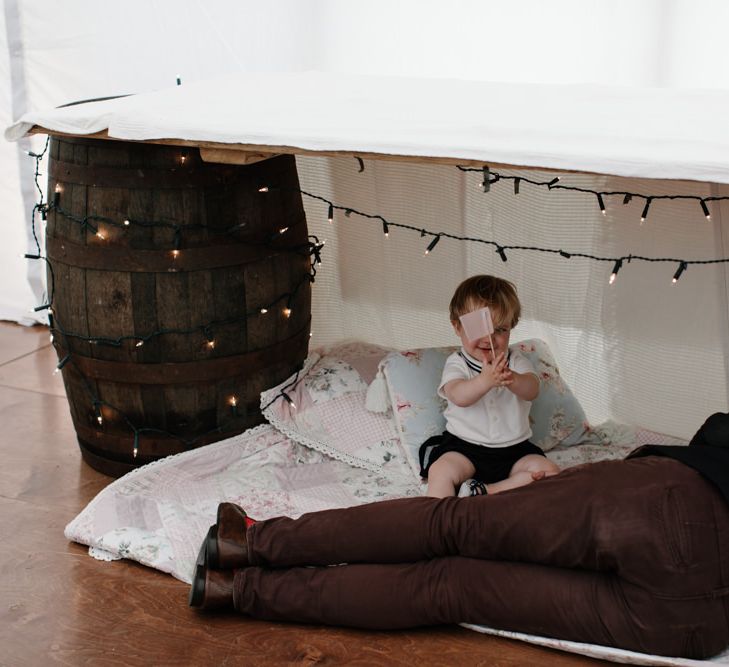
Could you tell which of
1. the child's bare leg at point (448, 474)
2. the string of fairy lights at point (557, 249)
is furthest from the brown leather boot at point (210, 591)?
the string of fairy lights at point (557, 249)

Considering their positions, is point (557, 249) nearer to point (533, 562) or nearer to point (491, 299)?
point (491, 299)

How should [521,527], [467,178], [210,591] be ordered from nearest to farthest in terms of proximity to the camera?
[521,527], [210,591], [467,178]

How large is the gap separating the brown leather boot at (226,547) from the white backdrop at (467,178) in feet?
3.36

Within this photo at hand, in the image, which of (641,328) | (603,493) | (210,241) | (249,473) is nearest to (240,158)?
(210,241)

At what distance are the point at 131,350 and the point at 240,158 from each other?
0.57 metres

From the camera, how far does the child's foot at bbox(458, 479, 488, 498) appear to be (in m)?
2.00

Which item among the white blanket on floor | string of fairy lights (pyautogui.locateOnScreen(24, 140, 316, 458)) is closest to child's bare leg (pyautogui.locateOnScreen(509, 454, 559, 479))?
the white blanket on floor

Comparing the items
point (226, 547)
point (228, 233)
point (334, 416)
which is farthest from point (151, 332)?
point (226, 547)

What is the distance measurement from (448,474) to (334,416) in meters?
0.43

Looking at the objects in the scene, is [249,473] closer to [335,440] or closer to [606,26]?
[335,440]

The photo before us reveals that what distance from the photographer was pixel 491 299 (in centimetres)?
209

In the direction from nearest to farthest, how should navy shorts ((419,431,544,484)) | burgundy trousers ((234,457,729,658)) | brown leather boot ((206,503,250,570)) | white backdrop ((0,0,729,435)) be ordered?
burgundy trousers ((234,457,729,658)) < brown leather boot ((206,503,250,570)) < navy shorts ((419,431,544,484)) < white backdrop ((0,0,729,435))

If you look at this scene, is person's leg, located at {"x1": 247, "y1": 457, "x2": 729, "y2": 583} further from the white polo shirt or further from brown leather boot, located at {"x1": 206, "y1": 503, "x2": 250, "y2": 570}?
the white polo shirt

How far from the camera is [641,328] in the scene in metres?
2.38
